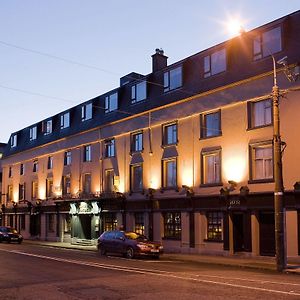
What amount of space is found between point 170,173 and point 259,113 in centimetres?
807

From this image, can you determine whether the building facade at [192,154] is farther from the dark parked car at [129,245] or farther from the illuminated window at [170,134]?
the dark parked car at [129,245]

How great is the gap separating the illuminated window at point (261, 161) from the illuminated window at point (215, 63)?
18.2ft

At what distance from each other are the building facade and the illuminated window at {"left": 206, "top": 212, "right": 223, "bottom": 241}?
0.06 m

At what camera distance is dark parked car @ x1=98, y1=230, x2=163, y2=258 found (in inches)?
1021

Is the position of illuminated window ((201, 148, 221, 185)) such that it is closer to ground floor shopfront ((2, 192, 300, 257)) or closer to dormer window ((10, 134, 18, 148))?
ground floor shopfront ((2, 192, 300, 257))

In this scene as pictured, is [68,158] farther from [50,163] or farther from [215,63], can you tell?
[215,63]

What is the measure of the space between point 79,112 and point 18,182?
14.1 m

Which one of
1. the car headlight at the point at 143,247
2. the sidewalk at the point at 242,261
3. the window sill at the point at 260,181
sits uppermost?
the window sill at the point at 260,181

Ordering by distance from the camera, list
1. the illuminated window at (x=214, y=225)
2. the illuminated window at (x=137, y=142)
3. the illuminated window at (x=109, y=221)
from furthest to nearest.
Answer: the illuminated window at (x=109, y=221) → the illuminated window at (x=137, y=142) → the illuminated window at (x=214, y=225)

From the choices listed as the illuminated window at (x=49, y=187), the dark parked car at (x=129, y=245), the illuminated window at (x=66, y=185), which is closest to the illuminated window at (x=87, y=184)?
the illuminated window at (x=66, y=185)

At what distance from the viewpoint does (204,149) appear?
29531 millimetres

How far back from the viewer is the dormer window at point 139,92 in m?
36.0

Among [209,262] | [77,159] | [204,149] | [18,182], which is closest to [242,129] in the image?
[204,149]

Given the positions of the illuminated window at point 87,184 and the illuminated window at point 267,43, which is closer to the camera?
the illuminated window at point 267,43
